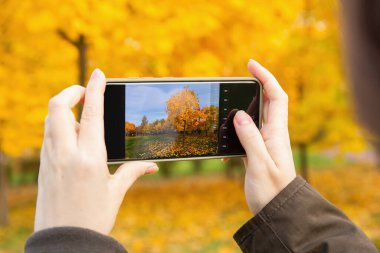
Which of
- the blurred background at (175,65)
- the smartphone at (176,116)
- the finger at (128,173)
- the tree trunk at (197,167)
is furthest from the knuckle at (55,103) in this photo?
the tree trunk at (197,167)

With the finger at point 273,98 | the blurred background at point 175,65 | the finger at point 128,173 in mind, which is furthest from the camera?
the blurred background at point 175,65

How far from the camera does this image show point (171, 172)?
17.3 metres

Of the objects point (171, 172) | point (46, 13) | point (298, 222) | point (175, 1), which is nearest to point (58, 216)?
point (298, 222)

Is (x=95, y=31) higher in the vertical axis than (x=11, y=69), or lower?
higher

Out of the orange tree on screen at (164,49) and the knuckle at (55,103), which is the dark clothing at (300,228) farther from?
the orange tree on screen at (164,49)

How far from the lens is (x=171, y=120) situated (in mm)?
1701

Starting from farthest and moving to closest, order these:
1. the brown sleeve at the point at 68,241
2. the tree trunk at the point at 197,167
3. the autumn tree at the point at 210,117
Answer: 1. the tree trunk at the point at 197,167
2. the autumn tree at the point at 210,117
3. the brown sleeve at the point at 68,241

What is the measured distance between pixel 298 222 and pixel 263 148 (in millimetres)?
259

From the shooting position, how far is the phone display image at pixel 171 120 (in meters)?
1.61

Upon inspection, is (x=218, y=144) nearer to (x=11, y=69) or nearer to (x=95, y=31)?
(x=95, y=31)

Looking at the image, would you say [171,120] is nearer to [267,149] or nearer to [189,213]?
[267,149]

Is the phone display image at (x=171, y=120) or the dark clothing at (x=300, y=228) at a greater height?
the phone display image at (x=171, y=120)

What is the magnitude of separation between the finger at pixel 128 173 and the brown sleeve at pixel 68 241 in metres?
0.18

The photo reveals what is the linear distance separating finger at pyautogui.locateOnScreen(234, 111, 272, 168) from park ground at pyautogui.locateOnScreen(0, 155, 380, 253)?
5.50 meters
